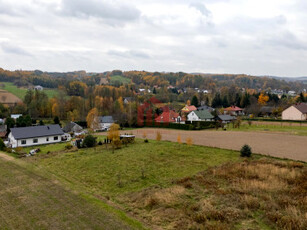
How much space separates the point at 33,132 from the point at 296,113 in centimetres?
5052

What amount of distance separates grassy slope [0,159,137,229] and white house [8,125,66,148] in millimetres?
17450

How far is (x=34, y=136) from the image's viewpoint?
105 ft

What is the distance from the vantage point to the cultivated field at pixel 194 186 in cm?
991

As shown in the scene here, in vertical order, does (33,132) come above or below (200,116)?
below

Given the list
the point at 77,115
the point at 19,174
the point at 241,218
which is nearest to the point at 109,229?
the point at 241,218

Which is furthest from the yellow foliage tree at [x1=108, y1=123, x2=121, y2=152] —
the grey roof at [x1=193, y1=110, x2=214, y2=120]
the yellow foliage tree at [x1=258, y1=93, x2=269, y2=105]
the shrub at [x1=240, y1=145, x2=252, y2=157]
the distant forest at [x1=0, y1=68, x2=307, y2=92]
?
the distant forest at [x1=0, y1=68, x2=307, y2=92]

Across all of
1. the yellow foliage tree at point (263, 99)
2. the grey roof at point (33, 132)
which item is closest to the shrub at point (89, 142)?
the grey roof at point (33, 132)

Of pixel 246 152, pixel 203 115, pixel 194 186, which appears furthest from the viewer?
pixel 203 115

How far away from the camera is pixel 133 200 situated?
1208 centimetres

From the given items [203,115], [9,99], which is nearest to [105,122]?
[203,115]

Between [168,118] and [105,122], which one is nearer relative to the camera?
[168,118]

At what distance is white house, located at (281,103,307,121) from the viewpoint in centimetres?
4977

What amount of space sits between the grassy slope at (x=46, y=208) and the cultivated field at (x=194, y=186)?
110cm

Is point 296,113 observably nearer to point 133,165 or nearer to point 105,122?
point 105,122
